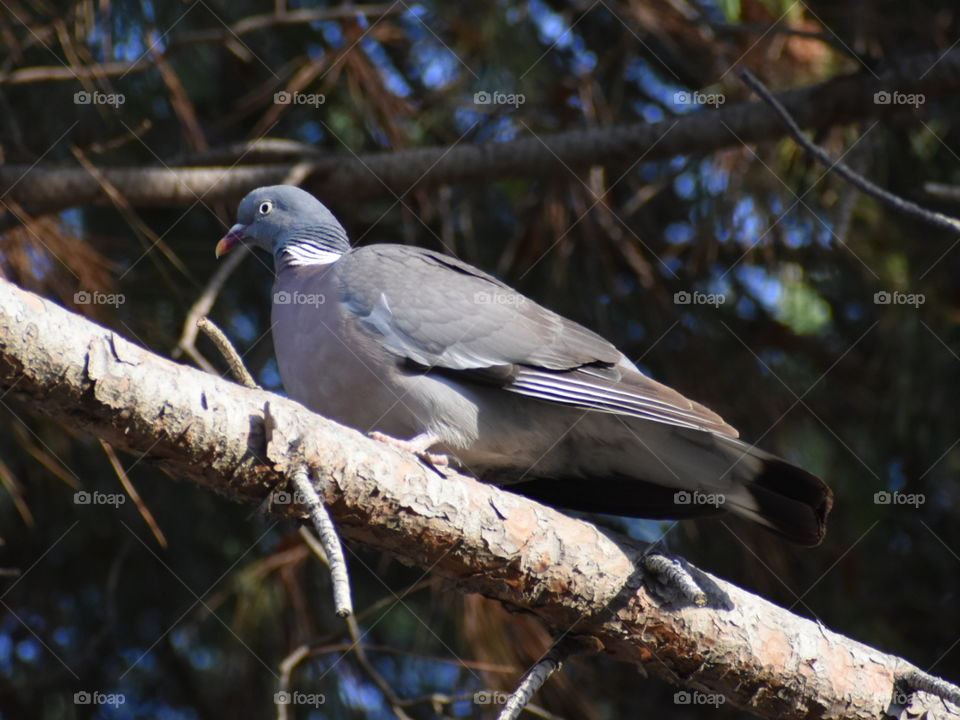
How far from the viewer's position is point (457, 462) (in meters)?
3.43

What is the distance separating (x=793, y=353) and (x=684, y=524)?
2.90 feet

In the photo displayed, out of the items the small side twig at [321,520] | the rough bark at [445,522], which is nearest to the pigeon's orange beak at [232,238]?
the small side twig at [321,520]

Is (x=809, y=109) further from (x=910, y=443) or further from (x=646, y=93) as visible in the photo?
(x=910, y=443)

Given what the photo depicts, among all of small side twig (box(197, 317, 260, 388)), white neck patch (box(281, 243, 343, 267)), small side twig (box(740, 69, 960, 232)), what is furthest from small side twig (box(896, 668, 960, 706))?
white neck patch (box(281, 243, 343, 267))

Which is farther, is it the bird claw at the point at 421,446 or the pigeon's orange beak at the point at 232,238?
the pigeon's orange beak at the point at 232,238

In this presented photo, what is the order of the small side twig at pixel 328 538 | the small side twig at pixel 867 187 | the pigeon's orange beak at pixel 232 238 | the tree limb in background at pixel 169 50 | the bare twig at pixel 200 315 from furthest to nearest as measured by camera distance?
1. the pigeon's orange beak at pixel 232 238
2. the tree limb in background at pixel 169 50
3. the bare twig at pixel 200 315
4. the small side twig at pixel 867 187
5. the small side twig at pixel 328 538

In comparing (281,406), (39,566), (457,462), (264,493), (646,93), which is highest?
(646,93)

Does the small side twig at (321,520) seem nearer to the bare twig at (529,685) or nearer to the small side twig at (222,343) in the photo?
Result: the small side twig at (222,343)

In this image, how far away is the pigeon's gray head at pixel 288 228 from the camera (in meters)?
3.74

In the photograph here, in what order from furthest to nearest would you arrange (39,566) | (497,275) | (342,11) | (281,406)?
1. (497,275)
2. (39,566)
3. (342,11)
4. (281,406)

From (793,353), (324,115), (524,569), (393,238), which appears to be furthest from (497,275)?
(524,569)

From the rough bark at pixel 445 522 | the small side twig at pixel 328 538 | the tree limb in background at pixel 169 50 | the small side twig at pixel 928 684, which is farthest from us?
the tree limb in background at pixel 169 50

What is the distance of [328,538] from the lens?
2061mm

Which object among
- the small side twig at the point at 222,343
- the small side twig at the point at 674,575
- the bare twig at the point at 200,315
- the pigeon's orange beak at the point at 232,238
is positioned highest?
the small side twig at the point at 222,343
